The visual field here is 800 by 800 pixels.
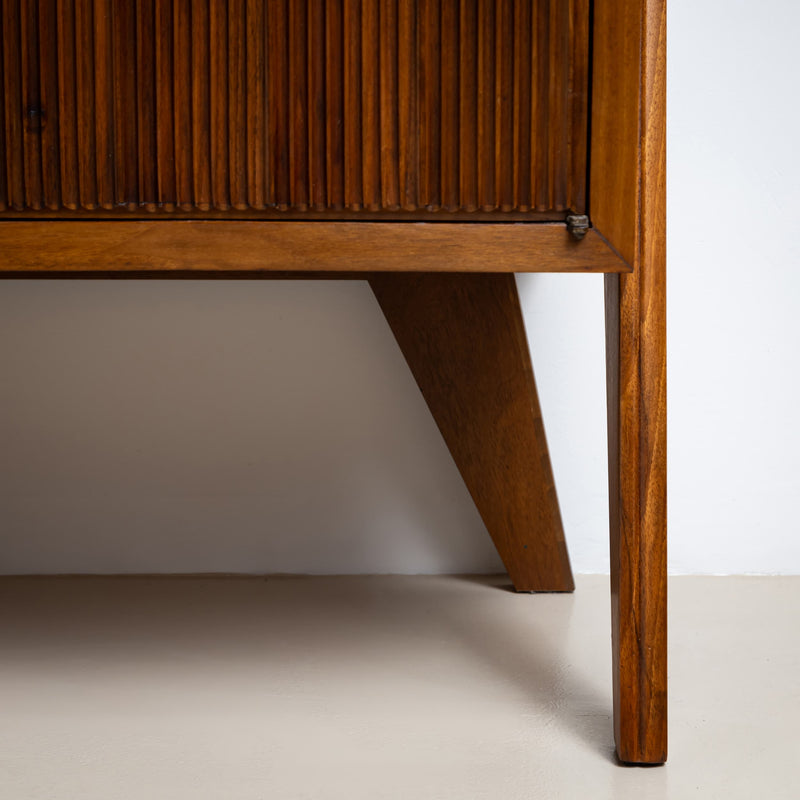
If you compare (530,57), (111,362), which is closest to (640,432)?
(530,57)

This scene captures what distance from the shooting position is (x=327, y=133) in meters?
0.60

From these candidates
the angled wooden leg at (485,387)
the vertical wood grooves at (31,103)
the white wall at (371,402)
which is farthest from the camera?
the white wall at (371,402)

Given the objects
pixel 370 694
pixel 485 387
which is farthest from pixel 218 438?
pixel 370 694

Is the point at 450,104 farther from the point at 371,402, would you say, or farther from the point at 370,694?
the point at 371,402

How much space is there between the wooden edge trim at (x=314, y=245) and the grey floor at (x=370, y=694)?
1.07 feet

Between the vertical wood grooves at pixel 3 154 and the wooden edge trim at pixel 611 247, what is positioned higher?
the vertical wood grooves at pixel 3 154

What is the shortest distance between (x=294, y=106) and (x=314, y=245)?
0.29 ft

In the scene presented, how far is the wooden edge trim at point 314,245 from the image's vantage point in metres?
0.61

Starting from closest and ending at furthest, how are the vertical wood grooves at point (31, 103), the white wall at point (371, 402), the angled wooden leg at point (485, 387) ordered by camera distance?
the vertical wood grooves at point (31, 103)
the angled wooden leg at point (485, 387)
the white wall at point (371, 402)

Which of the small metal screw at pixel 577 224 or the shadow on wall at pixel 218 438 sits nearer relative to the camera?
the small metal screw at pixel 577 224

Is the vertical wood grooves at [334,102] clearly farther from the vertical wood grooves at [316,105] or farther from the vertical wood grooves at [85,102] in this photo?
the vertical wood grooves at [85,102]

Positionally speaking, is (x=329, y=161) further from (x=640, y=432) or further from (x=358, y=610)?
(x=358, y=610)

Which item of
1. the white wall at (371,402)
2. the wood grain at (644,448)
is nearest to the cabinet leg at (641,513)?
the wood grain at (644,448)

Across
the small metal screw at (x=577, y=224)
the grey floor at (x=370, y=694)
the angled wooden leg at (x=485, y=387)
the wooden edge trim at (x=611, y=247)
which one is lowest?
A: the grey floor at (x=370, y=694)
